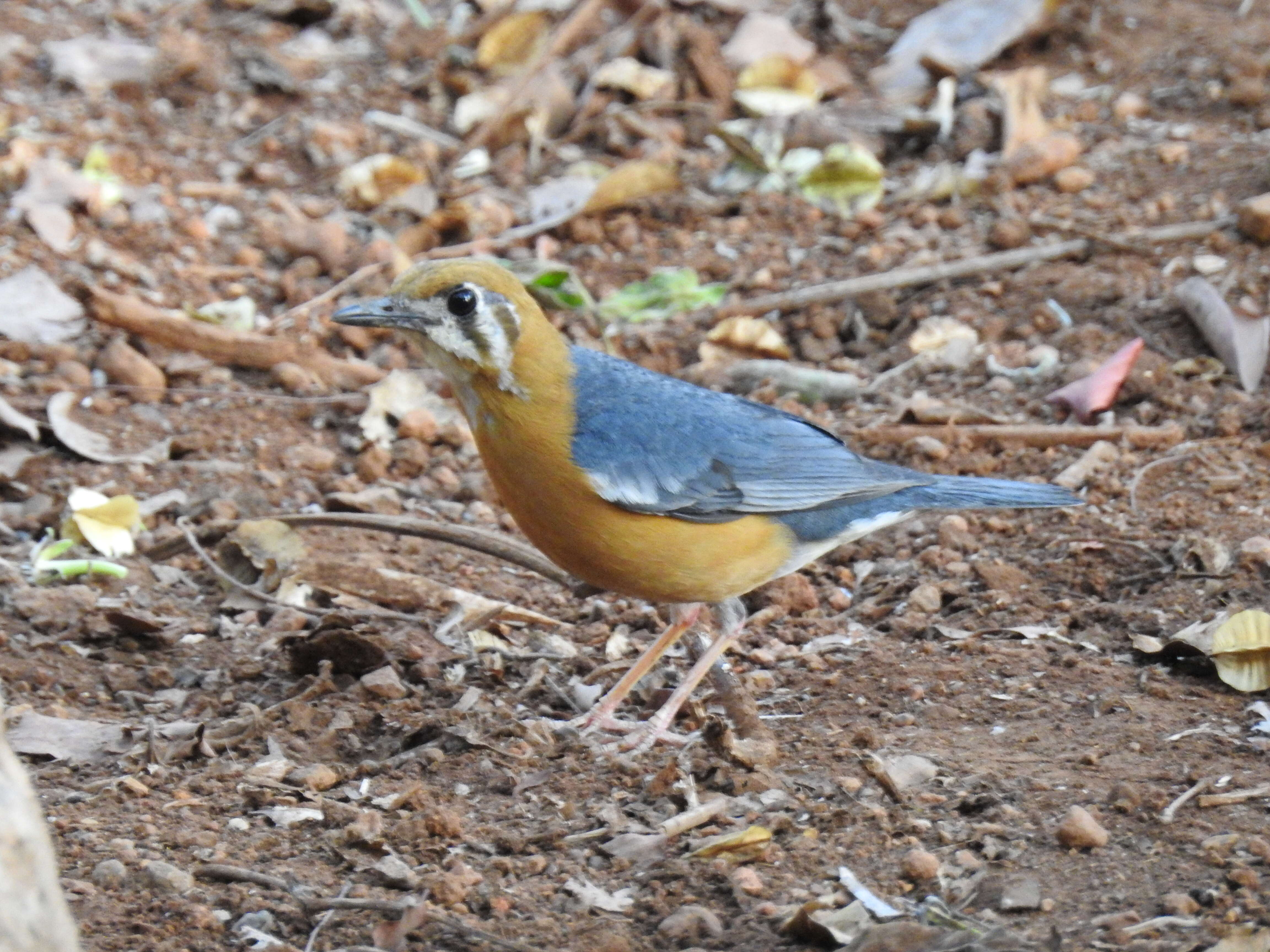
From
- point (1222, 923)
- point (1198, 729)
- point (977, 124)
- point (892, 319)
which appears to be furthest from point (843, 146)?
point (1222, 923)

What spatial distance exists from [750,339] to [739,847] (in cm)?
408

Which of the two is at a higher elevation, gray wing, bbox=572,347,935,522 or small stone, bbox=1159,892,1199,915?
gray wing, bbox=572,347,935,522

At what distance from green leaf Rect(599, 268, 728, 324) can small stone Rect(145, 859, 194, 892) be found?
15.8 feet

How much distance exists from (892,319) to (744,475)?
2.77 m

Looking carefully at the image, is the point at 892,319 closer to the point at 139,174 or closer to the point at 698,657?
the point at 698,657

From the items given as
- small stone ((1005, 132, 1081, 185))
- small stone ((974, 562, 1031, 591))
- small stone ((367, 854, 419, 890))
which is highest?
small stone ((1005, 132, 1081, 185))

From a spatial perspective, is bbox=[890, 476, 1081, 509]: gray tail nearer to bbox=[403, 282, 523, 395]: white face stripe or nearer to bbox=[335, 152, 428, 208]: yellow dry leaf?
bbox=[403, 282, 523, 395]: white face stripe

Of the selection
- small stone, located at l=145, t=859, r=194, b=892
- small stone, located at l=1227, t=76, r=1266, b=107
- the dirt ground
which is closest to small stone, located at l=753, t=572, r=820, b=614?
the dirt ground

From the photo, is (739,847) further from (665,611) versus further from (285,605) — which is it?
(285,605)

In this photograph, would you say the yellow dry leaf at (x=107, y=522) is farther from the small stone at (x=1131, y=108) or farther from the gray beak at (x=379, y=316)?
the small stone at (x=1131, y=108)

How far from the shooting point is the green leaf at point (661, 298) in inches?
330

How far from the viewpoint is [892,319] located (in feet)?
27.0

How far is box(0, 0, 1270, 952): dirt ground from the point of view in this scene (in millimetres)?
4129

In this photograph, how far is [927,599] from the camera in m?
6.02
